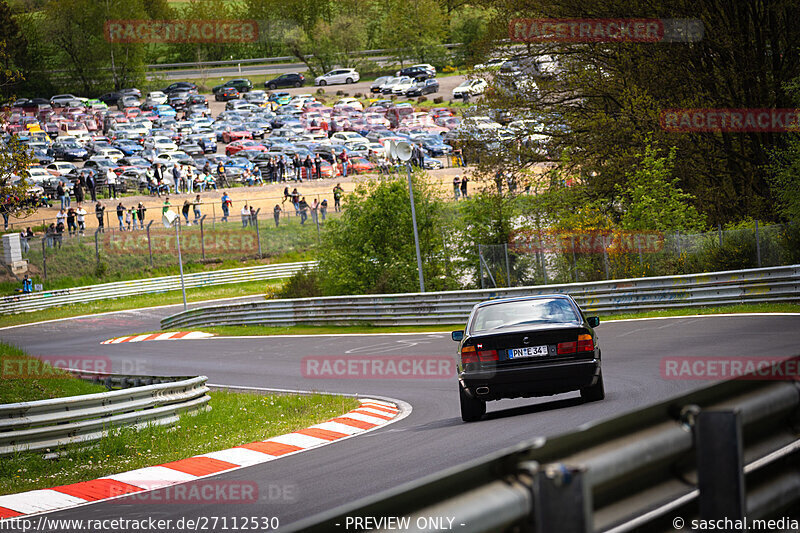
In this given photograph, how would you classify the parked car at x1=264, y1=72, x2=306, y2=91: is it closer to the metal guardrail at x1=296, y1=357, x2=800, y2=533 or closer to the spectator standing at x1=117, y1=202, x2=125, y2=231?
the spectator standing at x1=117, y1=202, x2=125, y2=231

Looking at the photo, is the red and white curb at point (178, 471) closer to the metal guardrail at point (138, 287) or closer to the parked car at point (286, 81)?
the metal guardrail at point (138, 287)

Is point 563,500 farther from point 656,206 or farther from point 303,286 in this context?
point 303,286

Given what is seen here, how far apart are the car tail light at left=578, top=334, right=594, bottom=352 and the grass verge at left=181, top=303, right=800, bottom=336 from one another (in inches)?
445

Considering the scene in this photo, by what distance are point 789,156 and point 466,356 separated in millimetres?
18890

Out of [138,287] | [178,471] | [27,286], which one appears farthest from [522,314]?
[138,287]

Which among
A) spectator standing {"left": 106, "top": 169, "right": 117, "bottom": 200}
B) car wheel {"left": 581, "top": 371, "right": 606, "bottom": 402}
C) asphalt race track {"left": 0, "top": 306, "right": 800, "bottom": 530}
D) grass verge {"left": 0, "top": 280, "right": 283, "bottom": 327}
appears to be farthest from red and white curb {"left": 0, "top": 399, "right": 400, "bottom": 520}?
spectator standing {"left": 106, "top": 169, "right": 117, "bottom": 200}

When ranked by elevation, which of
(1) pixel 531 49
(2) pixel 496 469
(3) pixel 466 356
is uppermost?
(1) pixel 531 49

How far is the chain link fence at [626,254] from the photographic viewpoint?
24.4 metres

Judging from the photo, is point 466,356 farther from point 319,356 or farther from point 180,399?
point 319,356

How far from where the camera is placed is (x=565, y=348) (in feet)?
37.1

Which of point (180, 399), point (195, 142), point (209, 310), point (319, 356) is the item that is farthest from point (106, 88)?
point (180, 399)

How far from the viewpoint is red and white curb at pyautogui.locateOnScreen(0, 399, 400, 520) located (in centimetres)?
929

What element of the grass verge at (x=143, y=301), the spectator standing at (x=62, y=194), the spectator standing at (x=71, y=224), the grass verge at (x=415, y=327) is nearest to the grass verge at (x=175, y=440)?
the grass verge at (x=415, y=327)

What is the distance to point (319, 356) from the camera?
82.3 feet
